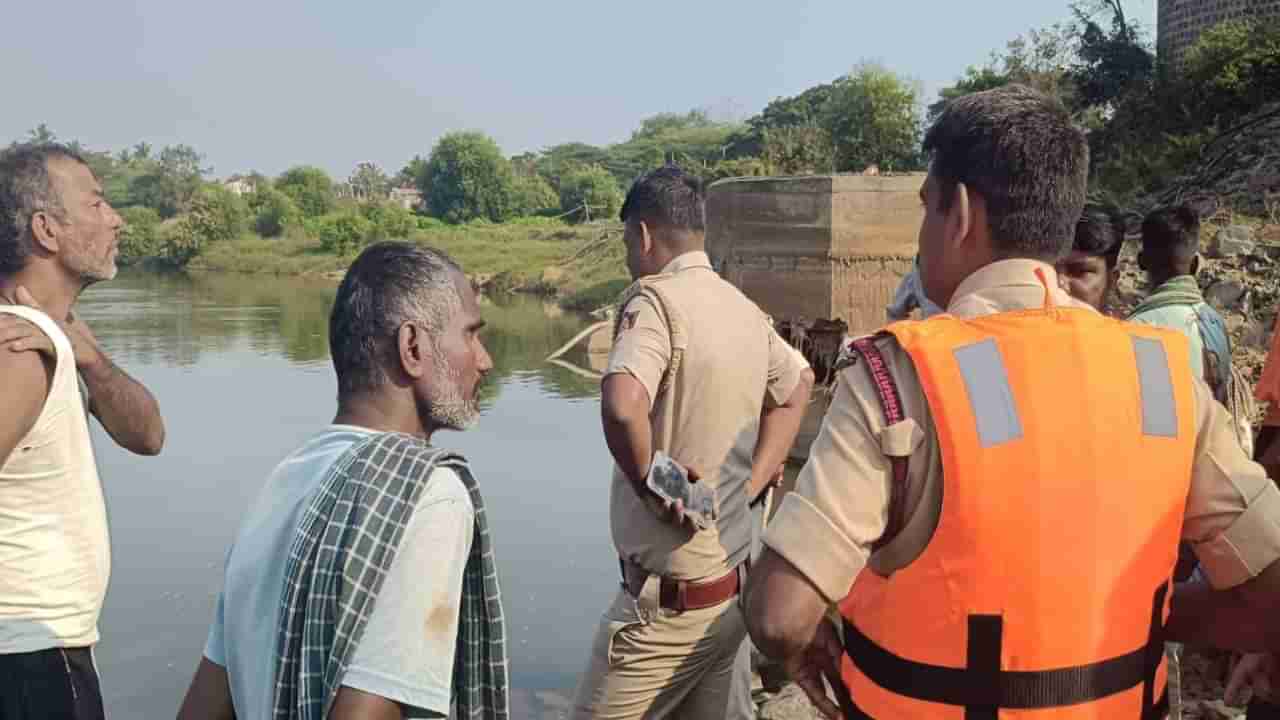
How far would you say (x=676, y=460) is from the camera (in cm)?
330

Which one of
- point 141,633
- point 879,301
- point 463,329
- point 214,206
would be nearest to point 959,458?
point 463,329

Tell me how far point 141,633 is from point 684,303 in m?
5.27

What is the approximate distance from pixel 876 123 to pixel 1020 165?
27.0m

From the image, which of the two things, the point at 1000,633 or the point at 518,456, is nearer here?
the point at 1000,633

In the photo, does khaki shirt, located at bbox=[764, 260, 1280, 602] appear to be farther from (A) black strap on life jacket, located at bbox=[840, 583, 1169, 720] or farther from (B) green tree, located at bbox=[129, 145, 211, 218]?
(B) green tree, located at bbox=[129, 145, 211, 218]

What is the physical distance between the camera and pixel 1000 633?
5.37 ft

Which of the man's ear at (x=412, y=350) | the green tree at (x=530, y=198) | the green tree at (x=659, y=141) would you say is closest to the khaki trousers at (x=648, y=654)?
the man's ear at (x=412, y=350)

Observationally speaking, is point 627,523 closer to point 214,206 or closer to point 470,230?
point 470,230

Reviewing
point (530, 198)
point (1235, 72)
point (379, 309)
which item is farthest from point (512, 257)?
point (379, 309)

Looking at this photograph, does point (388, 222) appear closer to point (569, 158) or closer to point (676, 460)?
point (569, 158)

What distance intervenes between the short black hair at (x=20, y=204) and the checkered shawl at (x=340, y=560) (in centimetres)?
157

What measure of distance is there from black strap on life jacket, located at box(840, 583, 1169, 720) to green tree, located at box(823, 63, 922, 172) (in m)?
17.3

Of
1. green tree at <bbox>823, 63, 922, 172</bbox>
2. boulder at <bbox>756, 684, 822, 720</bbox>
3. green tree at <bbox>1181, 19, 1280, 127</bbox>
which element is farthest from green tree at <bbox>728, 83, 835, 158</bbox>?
boulder at <bbox>756, 684, 822, 720</bbox>

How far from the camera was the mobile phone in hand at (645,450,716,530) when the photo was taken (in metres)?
3.11
